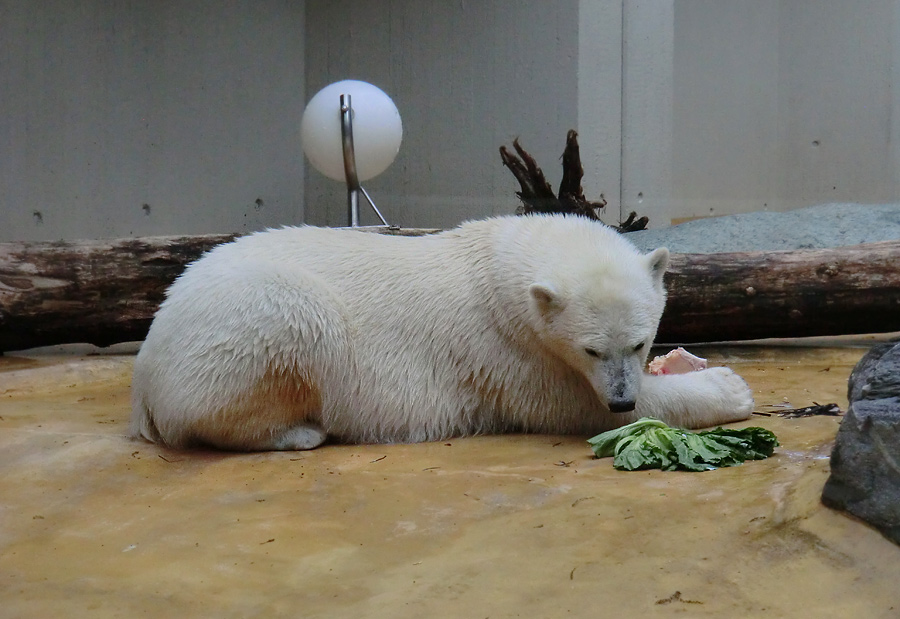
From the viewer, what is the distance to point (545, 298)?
335cm

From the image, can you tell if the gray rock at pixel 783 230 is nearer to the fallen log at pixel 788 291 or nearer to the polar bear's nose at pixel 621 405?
the fallen log at pixel 788 291

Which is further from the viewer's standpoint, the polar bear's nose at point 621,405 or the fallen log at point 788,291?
the fallen log at point 788,291

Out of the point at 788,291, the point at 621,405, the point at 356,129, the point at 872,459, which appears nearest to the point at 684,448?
the point at 621,405

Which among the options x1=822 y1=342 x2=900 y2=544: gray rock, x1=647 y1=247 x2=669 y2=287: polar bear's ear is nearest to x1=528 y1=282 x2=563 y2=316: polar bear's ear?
x1=647 y1=247 x2=669 y2=287: polar bear's ear

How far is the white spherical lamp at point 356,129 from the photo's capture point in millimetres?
6137

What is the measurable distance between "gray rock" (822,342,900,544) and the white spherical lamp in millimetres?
4470

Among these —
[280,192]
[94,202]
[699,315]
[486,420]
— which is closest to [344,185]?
[280,192]

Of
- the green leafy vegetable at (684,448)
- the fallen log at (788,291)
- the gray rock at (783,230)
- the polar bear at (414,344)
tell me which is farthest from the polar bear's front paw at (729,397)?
the gray rock at (783,230)

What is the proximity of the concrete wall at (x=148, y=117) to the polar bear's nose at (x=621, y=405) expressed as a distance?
16.3 feet

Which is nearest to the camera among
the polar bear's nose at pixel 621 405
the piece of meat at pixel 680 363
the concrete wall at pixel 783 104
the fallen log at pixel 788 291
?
the polar bear's nose at pixel 621 405

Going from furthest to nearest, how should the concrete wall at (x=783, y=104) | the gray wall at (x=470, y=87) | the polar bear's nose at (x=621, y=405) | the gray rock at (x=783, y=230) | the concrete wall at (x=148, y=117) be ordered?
the gray wall at (x=470, y=87) < the concrete wall at (x=148, y=117) < the concrete wall at (x=783, y=104) < the gray rock at (x=783, y=230) < the polar bear's nose at (x=621, y=405)

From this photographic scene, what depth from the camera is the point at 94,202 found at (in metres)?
7.29

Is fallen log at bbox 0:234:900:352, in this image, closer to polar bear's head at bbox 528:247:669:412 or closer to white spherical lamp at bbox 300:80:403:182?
white spherical lamp at bbox 300:80:403:182

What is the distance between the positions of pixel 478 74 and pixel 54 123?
3.40 meters
